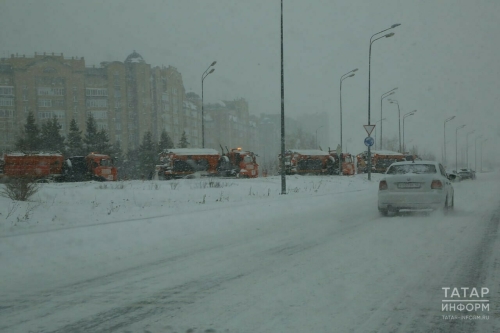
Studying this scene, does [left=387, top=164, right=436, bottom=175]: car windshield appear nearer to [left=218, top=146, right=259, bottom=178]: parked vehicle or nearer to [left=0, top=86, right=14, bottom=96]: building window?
[left=218, top=146, right=259, bottom=178]: parked vehicle

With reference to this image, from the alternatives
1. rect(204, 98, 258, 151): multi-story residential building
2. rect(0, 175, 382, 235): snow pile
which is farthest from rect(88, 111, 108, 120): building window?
rect(0, 175, 382, 235): snow pile

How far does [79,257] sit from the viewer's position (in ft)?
27.4

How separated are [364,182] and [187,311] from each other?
3158 cm

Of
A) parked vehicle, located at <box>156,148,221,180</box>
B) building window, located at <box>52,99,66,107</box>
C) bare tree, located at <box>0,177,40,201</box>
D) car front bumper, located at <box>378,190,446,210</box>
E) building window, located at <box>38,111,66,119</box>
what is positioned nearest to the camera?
car front bumper, located at <box>378,190,446,210</box>

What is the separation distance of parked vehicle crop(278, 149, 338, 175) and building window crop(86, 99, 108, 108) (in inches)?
2167

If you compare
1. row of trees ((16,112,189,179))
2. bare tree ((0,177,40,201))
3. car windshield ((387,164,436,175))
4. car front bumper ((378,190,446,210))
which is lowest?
car front bumper ((378,190,446,210))

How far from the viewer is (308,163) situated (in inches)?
1839

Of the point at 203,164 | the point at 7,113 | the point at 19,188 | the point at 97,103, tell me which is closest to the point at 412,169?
the point at 19,188

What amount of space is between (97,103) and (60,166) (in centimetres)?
5734

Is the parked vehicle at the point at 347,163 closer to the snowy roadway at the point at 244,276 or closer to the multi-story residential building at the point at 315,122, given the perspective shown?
the snowy roadway at the point at 244,276

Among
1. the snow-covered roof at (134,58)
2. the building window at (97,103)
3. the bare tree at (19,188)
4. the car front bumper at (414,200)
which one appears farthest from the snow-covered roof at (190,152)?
the snow-covered roof at (134,58)

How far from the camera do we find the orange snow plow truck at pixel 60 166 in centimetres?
3669

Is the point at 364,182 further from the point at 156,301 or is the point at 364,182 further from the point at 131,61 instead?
the point at 131,61

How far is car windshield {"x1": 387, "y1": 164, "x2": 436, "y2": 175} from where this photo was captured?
561 inches
